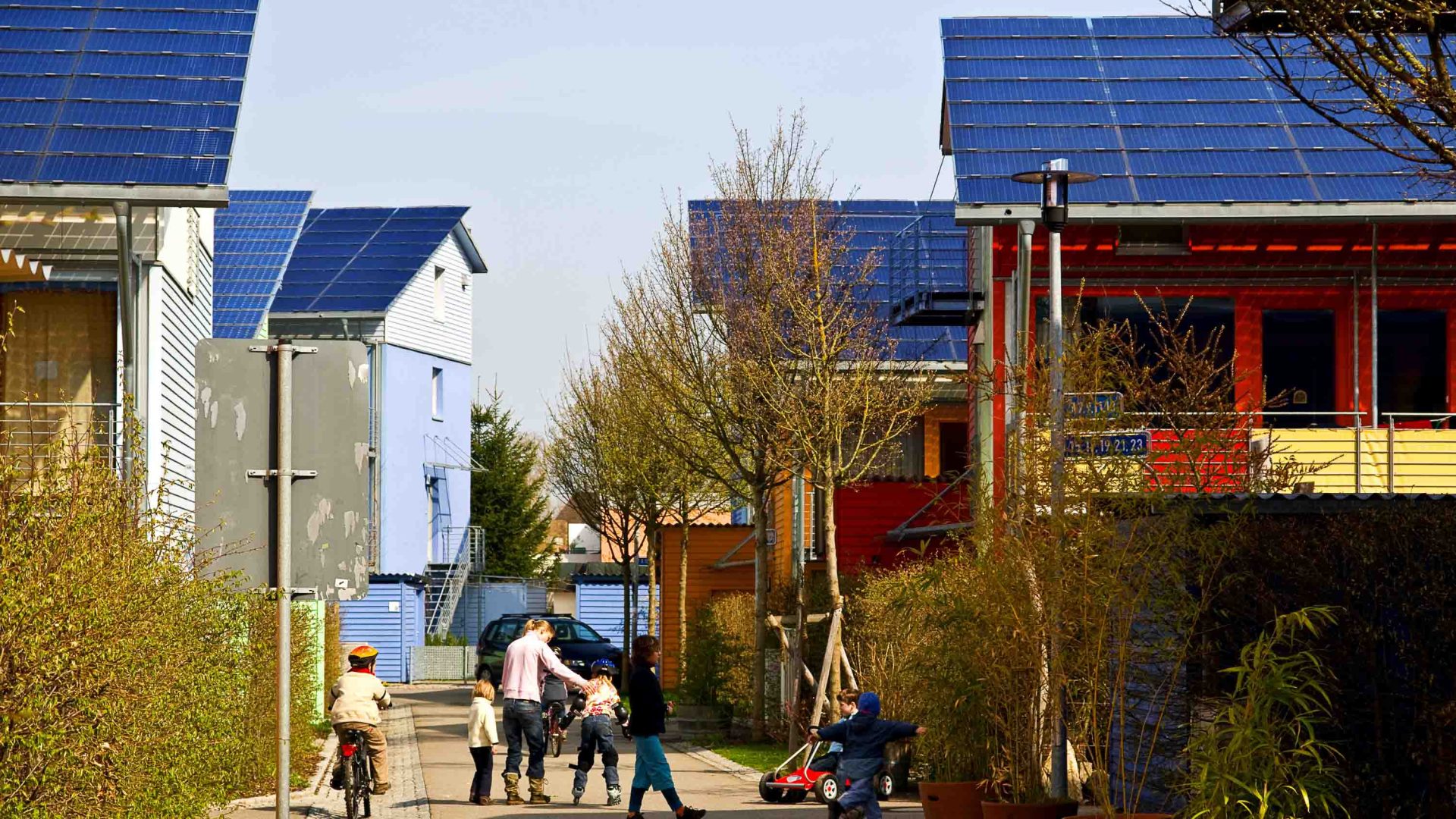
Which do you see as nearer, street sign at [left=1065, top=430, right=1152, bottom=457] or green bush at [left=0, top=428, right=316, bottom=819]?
green bush at [left=0, top=428, right=316, bottom=819]

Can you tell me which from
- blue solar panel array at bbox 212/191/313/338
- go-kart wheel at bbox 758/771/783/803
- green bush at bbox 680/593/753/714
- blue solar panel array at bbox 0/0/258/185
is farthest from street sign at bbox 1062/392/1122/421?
blue solar panel array at bbox 212/191/313/338

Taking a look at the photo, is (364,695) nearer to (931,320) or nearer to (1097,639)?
(1097,639)

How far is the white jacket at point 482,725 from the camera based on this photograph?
57.2 ft

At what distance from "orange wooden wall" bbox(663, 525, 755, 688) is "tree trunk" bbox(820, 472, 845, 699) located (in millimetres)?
16285

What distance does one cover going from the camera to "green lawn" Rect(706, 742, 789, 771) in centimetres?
2145

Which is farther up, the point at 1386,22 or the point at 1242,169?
the point at 1242,169

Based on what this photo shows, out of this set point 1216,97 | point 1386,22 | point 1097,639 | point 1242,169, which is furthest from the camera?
point 1216,97

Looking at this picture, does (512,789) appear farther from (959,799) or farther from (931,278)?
(931,278)

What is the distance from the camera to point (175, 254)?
19.3 meters

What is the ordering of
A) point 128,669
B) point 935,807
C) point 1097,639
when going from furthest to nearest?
point 935,807, point 1097,639, point 128,669

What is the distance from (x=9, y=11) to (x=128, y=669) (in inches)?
495

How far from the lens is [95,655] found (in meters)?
8.24

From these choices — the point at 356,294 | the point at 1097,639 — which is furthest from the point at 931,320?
the point at 356,294

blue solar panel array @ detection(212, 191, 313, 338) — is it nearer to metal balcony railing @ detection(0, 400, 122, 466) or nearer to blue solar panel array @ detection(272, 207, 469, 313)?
blue solar panel array @ detection(272, 207, 469, 313)
